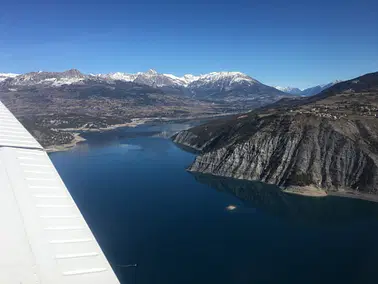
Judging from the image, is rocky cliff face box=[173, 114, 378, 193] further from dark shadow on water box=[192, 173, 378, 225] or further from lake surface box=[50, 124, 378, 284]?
lake surface box=[50, 124, 378, 284]

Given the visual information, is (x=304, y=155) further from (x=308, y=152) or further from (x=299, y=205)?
(x=299, y=205)

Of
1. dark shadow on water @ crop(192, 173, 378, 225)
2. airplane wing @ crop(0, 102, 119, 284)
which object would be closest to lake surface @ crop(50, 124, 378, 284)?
dark shadow on water @ crop(192, 173, 378, 225)

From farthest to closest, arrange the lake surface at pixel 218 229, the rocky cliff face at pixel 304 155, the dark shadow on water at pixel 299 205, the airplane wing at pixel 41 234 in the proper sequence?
1. the rocky cliff face at pixel 304 155
2. the dark shadow on water at pixel 299 205
3. the lake surface at pixel 218 229
4. the airplane wing at pixel 41 234

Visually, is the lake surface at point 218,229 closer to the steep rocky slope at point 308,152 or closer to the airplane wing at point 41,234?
the steep rocky slope at point 308,152

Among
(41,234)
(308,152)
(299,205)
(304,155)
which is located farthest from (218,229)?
(41,234)

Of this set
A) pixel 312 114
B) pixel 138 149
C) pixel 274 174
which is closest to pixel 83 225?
pixel 274 174

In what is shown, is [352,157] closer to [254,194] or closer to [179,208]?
[254,194]

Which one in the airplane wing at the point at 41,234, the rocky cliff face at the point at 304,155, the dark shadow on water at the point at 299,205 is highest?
the airplane wing at the point at 41,234

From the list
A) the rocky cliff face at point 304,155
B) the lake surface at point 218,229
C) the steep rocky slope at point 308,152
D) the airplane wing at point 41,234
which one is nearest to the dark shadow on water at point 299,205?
the lake surface at point 218,229
